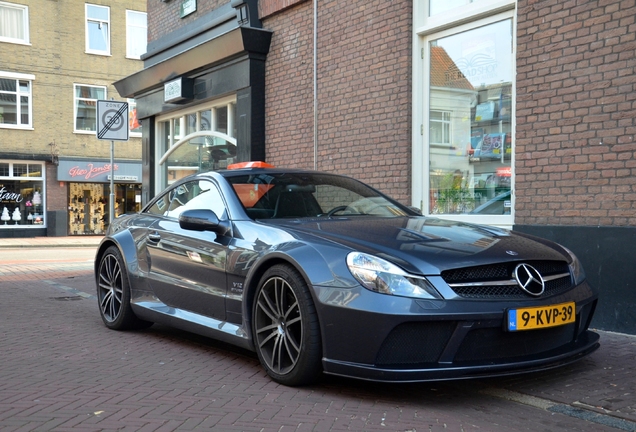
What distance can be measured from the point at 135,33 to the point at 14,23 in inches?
194

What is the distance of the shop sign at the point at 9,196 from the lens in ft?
93.1

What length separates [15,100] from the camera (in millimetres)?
28406

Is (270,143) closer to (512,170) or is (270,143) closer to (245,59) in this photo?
(245,59)

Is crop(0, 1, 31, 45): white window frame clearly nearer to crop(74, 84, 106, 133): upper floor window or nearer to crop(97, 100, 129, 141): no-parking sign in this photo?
crop(74, 84, 106, 133): upper floor window

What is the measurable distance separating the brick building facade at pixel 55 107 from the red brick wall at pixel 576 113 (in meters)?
24.8

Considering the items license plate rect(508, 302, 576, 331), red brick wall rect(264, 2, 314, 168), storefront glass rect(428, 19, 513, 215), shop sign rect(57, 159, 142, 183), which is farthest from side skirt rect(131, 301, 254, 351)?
shop sign rect(57, 159, 142, 183)

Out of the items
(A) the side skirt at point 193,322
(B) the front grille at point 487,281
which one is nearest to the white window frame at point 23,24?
(A) the side skirt at point 193,322

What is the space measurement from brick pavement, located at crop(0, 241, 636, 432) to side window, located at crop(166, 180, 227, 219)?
111 cm

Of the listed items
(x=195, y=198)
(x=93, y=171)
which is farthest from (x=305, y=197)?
(x=93, y=171)

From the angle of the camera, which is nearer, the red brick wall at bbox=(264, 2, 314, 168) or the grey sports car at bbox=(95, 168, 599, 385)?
the grey sports car at bbox=(95, 168, 599, 385)

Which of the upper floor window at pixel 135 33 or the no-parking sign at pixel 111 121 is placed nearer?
the no-parking sign at pixel 111 121

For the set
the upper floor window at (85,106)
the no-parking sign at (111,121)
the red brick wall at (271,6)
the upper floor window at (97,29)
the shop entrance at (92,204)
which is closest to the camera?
the red brick wall at (271,6)

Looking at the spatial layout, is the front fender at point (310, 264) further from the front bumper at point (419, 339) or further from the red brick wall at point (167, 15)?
the red brick wall at point (167, 15)

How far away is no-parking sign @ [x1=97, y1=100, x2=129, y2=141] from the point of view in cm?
1161
